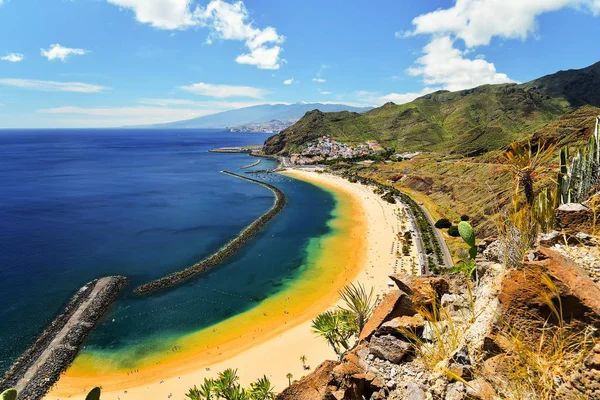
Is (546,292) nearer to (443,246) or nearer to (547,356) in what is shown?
(547,356)

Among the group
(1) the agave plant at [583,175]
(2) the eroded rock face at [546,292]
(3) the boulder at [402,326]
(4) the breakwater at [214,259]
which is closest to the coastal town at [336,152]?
(4) the breakwater at [214,259]

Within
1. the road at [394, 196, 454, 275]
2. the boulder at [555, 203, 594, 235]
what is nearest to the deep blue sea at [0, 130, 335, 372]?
the road at [394, 196, 454, 275]

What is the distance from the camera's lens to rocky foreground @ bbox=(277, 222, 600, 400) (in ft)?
20.2

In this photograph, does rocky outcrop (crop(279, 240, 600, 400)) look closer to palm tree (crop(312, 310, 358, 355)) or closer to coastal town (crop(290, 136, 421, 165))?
palm tree (crop(312, 310, 358, 355))

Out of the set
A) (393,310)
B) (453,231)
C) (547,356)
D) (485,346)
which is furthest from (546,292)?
(453,231)

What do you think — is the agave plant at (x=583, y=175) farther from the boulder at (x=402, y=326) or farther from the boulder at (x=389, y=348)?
the boulder at (x=389, y=348)

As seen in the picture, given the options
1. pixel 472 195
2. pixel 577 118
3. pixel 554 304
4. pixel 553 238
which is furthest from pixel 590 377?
pixel 577 118

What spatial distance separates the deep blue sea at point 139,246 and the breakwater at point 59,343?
1.27 meters

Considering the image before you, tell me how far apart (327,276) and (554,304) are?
1547 inches

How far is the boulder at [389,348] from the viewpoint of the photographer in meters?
10.2

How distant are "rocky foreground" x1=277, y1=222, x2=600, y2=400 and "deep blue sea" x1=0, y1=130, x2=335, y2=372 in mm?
30082

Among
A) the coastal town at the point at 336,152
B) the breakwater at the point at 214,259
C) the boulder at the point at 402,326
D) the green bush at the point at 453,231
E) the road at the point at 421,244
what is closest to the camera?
the boulder at the point at 402,326

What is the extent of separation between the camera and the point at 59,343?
31.3 m

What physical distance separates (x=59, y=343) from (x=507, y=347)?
40.0 m
